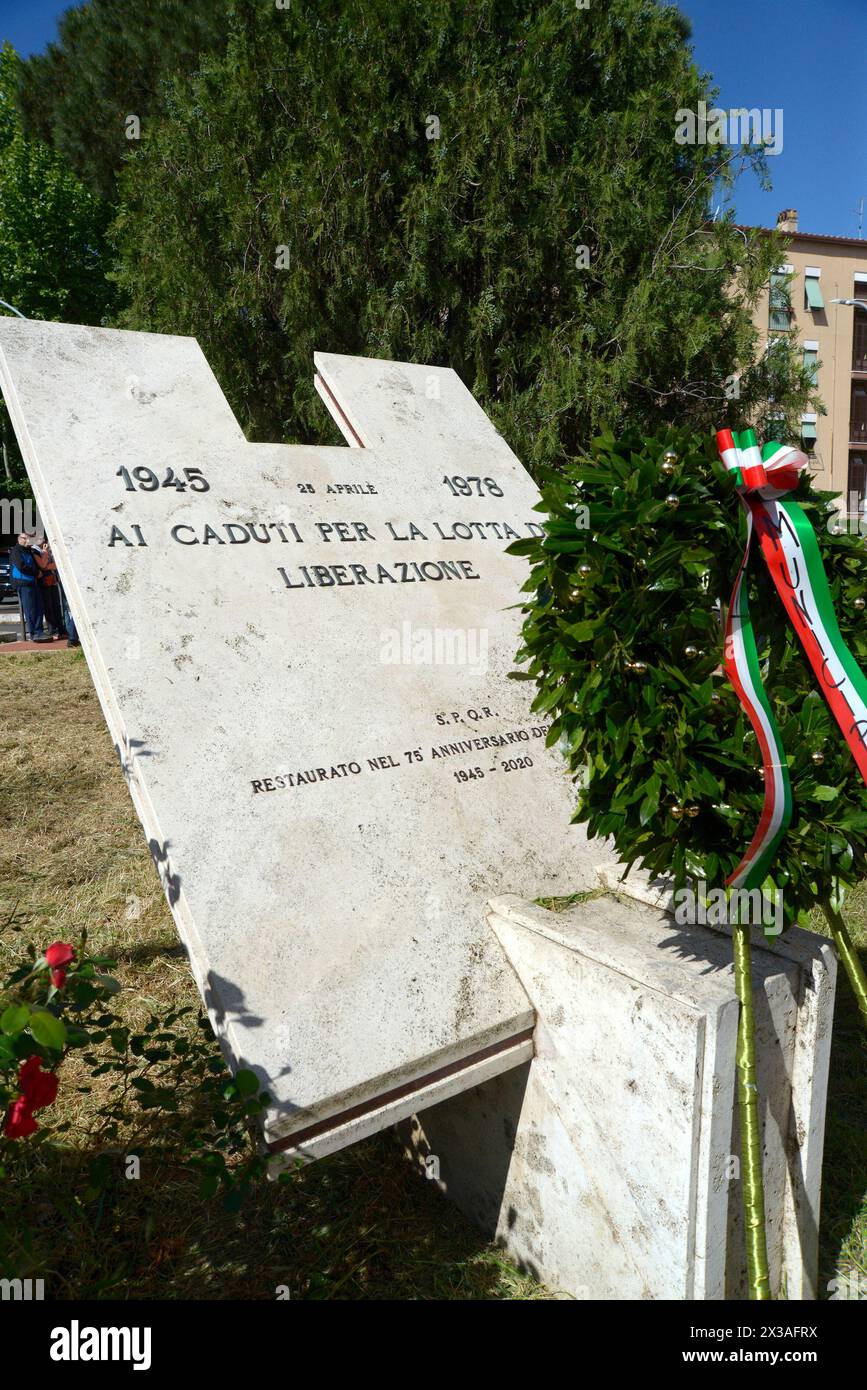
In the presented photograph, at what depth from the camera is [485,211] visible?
28.1ft

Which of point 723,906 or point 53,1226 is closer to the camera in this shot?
point 723,906

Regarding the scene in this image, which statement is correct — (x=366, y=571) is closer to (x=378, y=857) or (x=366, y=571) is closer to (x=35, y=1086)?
(x=378, y=857)

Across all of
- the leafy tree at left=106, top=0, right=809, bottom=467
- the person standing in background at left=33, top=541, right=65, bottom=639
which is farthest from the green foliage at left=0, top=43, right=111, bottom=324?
the leafy tree at left=106, top=0, right=809, bottom=467

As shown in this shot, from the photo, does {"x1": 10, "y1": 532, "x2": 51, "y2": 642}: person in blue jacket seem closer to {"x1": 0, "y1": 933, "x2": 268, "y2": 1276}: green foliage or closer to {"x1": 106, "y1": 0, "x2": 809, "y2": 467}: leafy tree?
{"x1": 106, "y1": 0, "x2": 809, "y2": 467}: leafy tree

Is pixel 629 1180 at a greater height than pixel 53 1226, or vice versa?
pixel 629 1180

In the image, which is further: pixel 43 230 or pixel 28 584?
pixel 43 230

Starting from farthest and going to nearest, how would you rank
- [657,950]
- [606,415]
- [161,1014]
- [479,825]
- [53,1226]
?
1. [606,415]
2. [161,1014]
3. [479,825]
4. [53,1226]
5. [657,950]

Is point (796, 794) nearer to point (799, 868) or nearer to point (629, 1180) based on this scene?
point (799, 868)

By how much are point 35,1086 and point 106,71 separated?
1687cm

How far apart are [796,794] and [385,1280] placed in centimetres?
152

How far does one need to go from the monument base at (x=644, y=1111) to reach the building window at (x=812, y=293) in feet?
97.8

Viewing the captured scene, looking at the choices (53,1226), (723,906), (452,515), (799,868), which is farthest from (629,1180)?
(452,515)

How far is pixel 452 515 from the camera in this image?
3.31 meters
